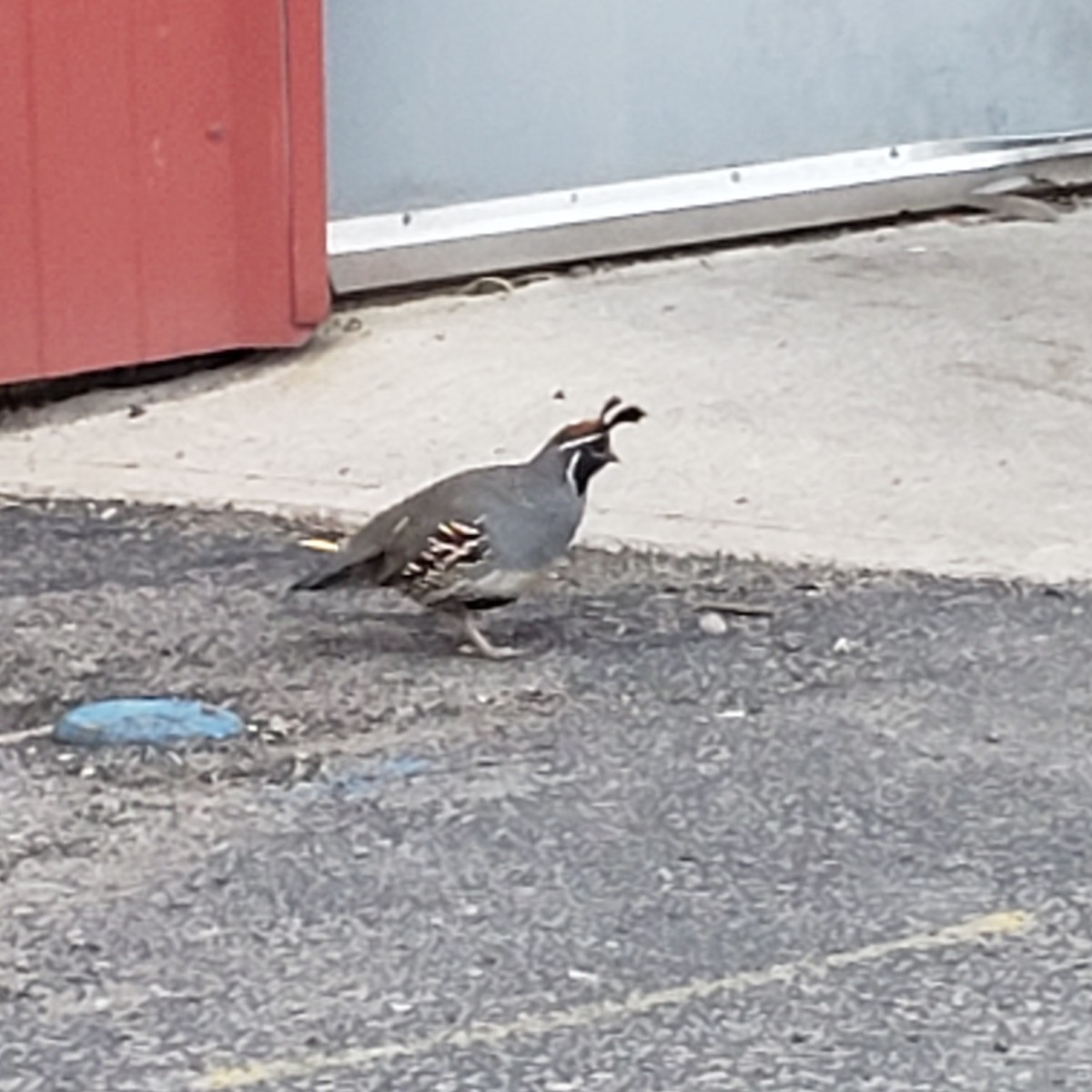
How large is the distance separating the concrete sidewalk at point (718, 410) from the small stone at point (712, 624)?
1.74 ft

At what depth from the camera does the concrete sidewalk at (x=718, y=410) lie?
7.83 metres

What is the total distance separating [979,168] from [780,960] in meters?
6.30

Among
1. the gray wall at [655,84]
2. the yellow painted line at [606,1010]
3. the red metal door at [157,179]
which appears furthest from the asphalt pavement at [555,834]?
the gray wall at [655,84]

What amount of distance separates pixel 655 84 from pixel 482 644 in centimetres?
383

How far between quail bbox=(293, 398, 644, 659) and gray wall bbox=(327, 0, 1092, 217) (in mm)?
3046

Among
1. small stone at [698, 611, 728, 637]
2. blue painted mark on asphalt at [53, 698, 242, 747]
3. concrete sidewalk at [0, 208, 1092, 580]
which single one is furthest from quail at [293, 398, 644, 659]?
concrete sidewalk at [0, 208, 1092, 580]

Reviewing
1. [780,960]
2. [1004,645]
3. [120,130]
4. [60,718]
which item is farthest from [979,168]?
[780,960]

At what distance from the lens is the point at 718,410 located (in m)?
8.73

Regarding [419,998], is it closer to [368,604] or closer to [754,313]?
[368,604]

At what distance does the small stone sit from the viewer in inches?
271

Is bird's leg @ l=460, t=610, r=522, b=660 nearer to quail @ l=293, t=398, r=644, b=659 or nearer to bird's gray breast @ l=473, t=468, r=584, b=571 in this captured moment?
quail @ l=293, t=398, r=644, b=659

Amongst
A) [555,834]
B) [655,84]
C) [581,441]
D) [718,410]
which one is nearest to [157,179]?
[718,410]

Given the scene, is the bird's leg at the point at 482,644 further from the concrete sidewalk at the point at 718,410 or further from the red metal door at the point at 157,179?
the red metal door at the point at 157,179

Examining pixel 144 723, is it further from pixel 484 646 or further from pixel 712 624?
pixel 712 624
